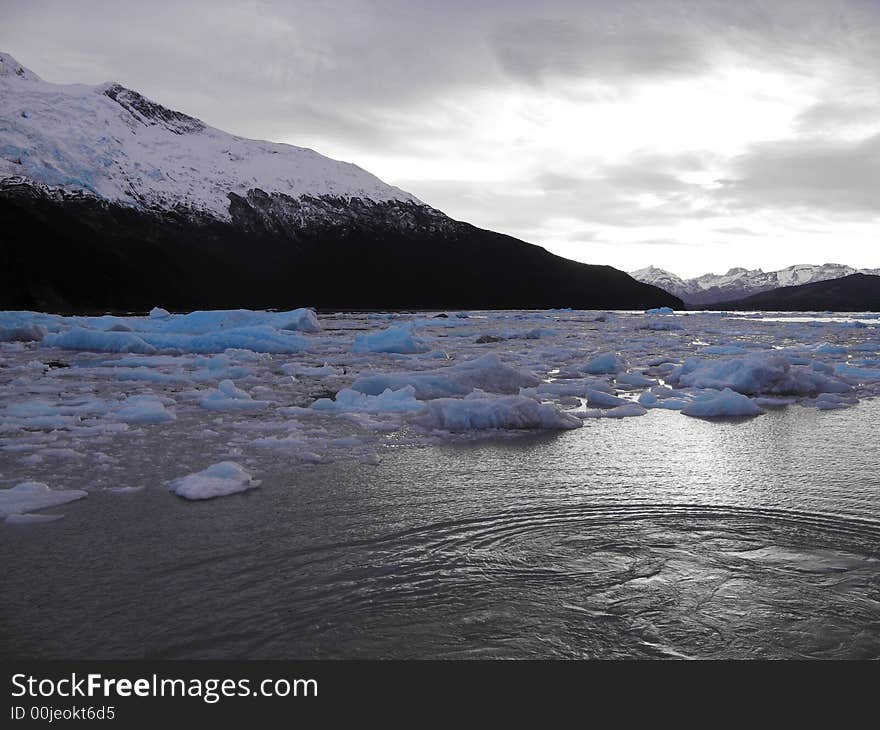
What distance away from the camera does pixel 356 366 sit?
1452cm

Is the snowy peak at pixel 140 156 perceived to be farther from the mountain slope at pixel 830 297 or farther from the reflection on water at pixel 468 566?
the reflection on water at pixel 468 566

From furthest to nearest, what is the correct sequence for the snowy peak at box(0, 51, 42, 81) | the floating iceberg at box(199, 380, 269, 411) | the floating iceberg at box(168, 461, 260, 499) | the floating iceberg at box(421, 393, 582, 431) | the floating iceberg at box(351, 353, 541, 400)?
the snowy peak at box(0, 51, 42, 81) → the floating iceberg at box(351, 353, 541, 400) → the floating iceberg at box(199, 380, 269, 411) → the floating iceberg at box(421, 393, 582, 431) → the floating iceberg at box(168, 461, 260, 499)

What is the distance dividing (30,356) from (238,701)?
57.5 feet

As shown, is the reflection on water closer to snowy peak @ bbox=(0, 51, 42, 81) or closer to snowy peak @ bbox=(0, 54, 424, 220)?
snowy peak @ bbox=(0, 54, 424, 220)

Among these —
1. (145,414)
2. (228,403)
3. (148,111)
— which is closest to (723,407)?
(228,403)

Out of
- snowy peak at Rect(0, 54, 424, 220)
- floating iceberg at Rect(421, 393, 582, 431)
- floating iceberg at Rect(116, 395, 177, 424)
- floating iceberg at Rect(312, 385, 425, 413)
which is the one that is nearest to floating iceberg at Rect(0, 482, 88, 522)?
floating iceberg at Rect(116, 395, 177, 424)

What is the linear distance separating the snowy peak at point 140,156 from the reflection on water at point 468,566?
110202mm

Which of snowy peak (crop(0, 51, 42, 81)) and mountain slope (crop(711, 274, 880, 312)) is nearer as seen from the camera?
snowy peak (crop(0, 51, 42, 81))

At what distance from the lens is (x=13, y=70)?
135m

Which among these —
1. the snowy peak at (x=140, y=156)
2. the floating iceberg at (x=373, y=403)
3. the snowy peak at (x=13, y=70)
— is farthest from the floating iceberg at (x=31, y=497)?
the snowy peak at (x=13, y=70)

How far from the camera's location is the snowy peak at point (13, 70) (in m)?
132

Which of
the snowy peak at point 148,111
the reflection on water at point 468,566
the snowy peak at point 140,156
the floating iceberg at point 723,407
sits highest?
the snowy peak at point 148,111

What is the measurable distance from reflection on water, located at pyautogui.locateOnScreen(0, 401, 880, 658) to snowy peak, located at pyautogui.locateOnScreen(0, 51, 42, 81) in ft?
535

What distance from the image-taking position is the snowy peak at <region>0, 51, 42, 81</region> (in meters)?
132
